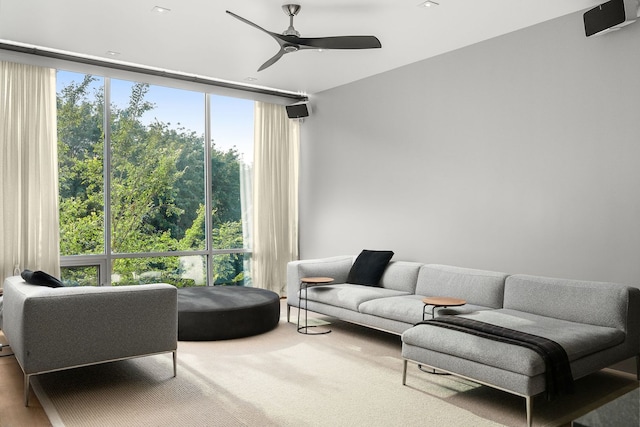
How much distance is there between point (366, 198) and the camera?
21.2ft

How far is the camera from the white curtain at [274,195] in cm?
720

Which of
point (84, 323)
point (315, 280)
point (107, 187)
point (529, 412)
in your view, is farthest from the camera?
point (107, 187)

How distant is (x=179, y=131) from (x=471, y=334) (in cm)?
474

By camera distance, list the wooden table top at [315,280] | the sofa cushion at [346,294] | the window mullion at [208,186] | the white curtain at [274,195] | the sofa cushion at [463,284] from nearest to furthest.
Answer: the sofa cushion at [463,284]
the sofa cushion at [346,294]
the wooden table top at [315,280]
the window mullion at [208,186]
the white curtain at [274,195]

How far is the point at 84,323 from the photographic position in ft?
11.0

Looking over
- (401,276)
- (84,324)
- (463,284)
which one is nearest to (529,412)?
(463,284)

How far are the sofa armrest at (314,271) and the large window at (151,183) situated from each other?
159 cm

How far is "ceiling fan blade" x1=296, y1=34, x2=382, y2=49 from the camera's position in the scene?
13.6 ft

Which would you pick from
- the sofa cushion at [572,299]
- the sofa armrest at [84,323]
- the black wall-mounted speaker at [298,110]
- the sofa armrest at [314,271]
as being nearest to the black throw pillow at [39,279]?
the sofa armrest at [84,323]

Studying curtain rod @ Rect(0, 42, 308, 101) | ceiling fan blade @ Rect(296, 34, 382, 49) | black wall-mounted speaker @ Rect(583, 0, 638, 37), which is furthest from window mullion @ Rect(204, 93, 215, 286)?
black wall-mounted speaker @ Rect(583, 0, 638, 37)

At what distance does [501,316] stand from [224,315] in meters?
2.53

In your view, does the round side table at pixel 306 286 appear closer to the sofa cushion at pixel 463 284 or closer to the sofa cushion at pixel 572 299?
the sofa cushion at pixel 463 284

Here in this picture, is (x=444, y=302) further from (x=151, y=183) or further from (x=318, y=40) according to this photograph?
(x=151, y=183)

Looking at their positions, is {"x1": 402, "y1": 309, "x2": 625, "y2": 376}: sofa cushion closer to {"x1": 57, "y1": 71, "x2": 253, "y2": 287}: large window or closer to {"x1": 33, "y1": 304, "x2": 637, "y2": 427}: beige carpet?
{"x1": 33, "y1": 304, "x2": 637, "y2": 427}: beige carpet
